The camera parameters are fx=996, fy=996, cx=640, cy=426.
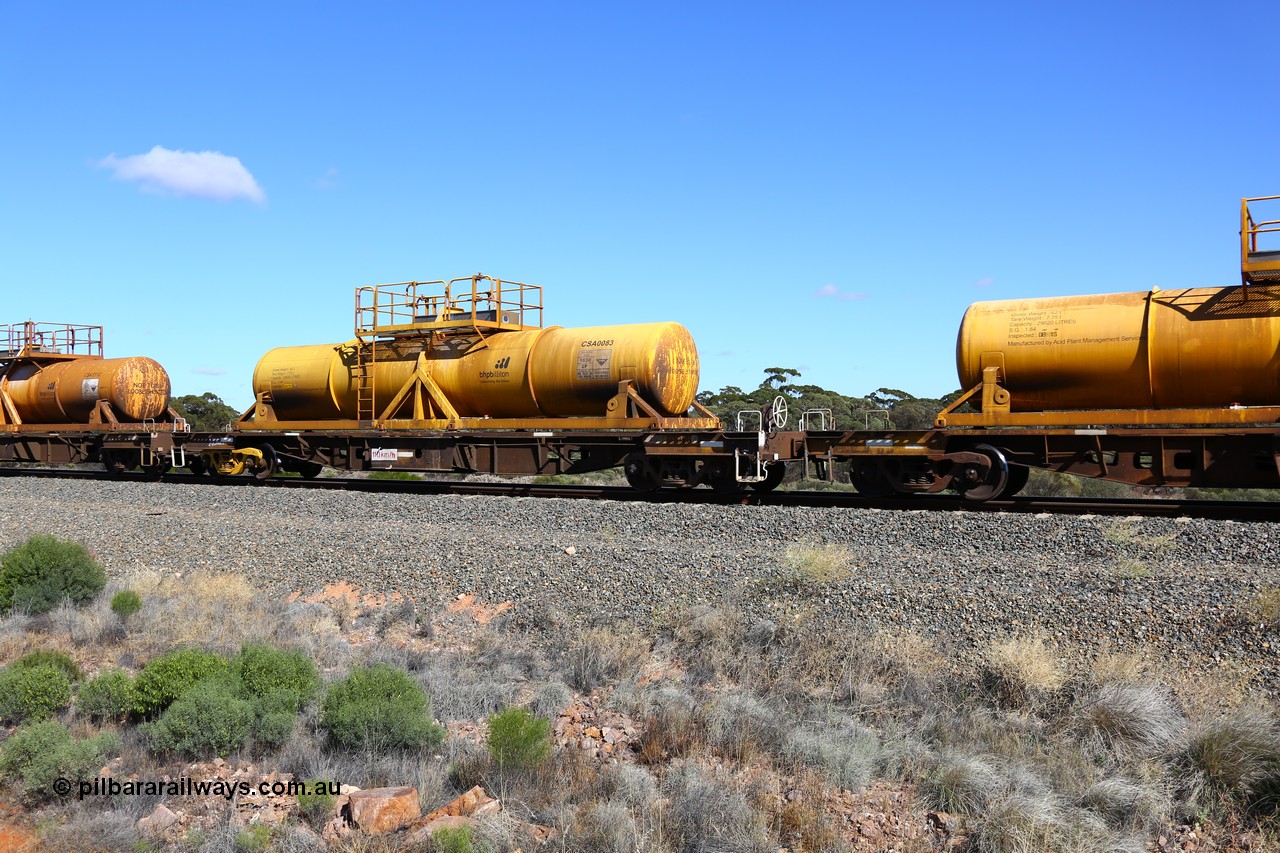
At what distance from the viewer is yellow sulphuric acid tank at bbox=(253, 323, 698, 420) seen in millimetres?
17906

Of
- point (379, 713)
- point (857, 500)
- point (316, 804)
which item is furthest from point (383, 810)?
point (857, 500)

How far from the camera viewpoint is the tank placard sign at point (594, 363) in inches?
707

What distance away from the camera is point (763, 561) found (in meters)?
10.8

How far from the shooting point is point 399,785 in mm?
6289

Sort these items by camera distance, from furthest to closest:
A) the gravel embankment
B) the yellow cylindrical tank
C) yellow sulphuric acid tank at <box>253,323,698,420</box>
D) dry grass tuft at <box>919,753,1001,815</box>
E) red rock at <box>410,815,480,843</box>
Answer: the yellow cylindrical tank < yellow sulphuric acid tank at <box>253,323,698,420</box> < the gravel embankment < dry grass tuft at <box>919,753,1001,815</box> < red rock at <box>410,815,480,843</box>

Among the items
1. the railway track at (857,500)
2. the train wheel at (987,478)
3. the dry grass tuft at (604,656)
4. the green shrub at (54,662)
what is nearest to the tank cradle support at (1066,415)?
the train wheel at (987,478)

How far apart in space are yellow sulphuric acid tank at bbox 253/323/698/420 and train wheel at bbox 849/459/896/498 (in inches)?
→ 156

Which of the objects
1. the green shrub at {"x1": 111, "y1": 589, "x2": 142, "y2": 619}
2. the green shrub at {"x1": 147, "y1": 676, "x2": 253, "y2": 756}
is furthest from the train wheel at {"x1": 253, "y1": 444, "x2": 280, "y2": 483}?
the green shrub at {"x1": 147, "y1": 676, "x2": 253, "y2": 756}

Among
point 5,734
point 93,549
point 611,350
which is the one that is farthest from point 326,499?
point 5,734

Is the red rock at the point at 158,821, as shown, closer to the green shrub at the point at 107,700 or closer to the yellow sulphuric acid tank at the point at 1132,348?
the green shrub at the point at 107,700

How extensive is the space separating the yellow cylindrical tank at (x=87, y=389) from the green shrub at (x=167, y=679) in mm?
21477

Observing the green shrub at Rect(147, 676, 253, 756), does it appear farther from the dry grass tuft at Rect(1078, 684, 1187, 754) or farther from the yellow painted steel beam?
the yellow painted steel beam

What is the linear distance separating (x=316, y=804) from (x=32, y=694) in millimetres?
3006

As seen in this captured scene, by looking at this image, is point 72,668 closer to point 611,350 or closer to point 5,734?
point 5,734
